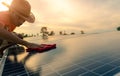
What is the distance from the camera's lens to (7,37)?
3.13 m

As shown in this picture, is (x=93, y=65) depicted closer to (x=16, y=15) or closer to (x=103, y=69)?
(x=103, y=69)

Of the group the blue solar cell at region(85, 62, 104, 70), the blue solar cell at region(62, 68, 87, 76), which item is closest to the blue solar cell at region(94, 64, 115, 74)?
the blue solar cell at region(85, 62, 104, 70)

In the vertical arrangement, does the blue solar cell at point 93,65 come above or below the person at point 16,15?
below

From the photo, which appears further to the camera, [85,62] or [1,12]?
[85,62]

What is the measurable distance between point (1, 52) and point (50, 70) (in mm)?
3406

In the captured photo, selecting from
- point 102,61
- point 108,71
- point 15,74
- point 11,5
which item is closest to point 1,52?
point 15,74

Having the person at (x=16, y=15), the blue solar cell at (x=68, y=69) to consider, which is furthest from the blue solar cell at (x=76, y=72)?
the person at (x=16, y=15)

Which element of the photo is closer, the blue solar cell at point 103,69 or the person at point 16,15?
the blue solar cell at point 103,69

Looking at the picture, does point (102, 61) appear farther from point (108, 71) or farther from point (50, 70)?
point (50, 70)

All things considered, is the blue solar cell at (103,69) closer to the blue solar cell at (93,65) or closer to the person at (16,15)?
the blue solar cell at (93,65)

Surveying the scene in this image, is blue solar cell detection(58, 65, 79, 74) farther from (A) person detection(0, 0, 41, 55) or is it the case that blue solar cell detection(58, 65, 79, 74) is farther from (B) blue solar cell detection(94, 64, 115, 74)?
(A) person detection(0, 0, 41, 55)

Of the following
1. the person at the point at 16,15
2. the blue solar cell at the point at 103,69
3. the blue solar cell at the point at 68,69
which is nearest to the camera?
the blue solar cell at the point at 103,69

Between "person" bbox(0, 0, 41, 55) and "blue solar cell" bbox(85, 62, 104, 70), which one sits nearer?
"person" bbox(0, 0, 41, 55)

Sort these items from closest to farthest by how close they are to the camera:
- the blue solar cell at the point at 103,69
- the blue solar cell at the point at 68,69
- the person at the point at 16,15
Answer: the blue solar cell at the point at 103,69
the person at the point at 16,15
the blue solar cell at the point at 68,69
